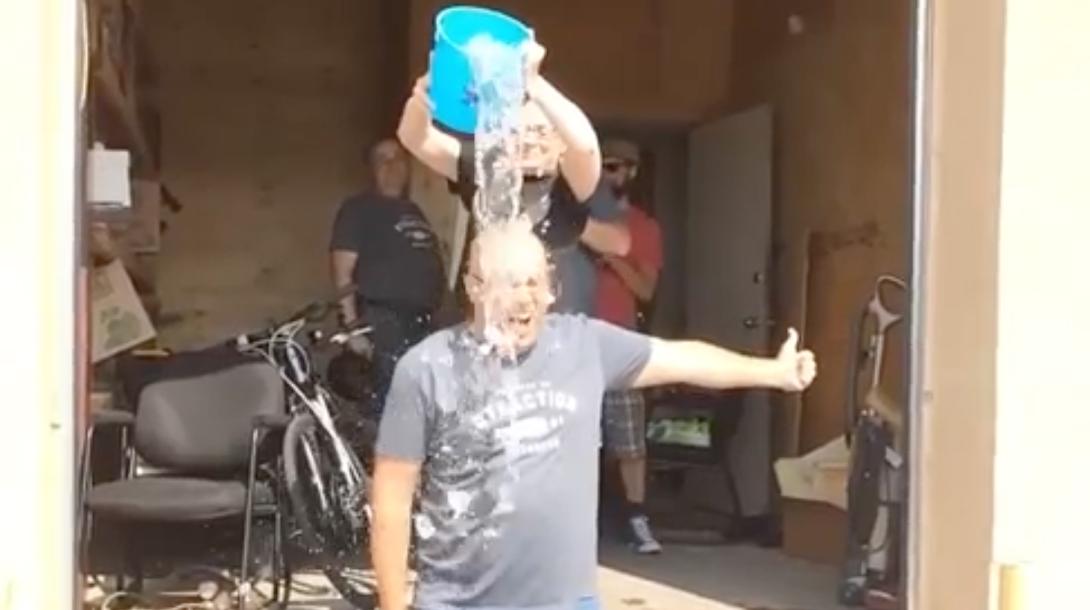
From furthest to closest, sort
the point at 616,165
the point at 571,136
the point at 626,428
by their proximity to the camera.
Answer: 1. the point at 626,428
2. the point at 616,165
3. the point at 571,136

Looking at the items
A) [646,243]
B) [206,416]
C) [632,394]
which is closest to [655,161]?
[646,243]

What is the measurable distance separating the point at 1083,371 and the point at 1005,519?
1.04 feet

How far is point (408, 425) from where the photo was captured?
2789 mm

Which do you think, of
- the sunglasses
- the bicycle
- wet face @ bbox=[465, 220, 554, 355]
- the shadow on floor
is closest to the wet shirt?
the bicycle

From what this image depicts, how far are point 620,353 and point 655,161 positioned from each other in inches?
192

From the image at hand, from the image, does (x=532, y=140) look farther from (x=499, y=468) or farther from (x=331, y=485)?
(x=331, y=485)

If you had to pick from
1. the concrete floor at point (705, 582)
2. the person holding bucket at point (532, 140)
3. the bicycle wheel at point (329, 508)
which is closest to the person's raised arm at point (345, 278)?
the bicycle wheel at point (329, 508)

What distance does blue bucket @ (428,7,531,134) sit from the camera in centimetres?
332

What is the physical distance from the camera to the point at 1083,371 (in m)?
3.24

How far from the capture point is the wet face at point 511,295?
283cm

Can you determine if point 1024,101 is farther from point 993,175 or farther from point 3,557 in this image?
point 3,557

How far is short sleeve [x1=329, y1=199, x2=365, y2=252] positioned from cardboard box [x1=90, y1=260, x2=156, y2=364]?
30.3 inches

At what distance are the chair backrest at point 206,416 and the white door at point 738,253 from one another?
2.39 m

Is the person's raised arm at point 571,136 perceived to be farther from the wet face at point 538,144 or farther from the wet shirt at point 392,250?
the wet shirt at point 392,250
